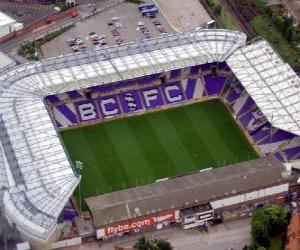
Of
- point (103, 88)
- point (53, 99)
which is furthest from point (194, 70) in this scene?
point (53, 99)

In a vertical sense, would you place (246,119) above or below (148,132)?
below

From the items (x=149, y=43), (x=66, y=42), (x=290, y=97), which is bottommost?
(x=290, y=97)

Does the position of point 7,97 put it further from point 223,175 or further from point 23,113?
point 223,175

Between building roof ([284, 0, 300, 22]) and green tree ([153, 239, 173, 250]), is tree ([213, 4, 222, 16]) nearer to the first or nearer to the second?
building roof ([284, 0, 300, 22])

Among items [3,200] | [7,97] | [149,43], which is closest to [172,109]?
[149,43]

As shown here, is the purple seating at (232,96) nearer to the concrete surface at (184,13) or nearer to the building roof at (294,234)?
the concrete surface at (184,13)

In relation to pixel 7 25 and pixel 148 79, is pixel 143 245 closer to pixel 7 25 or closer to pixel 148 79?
pixel 148 79
